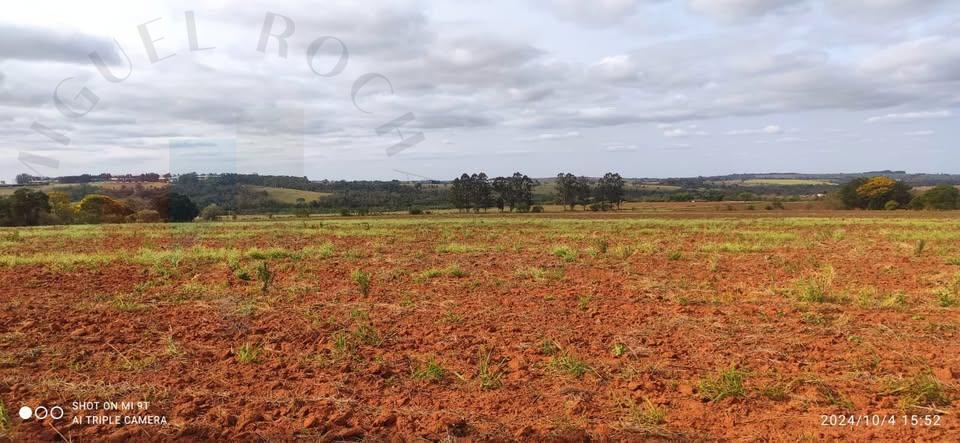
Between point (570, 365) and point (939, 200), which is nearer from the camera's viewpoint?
point (570, 365)

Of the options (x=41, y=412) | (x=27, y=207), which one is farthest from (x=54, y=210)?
(x=41, y=412)

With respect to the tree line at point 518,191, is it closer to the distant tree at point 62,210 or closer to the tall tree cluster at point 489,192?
the tall tree cluster at point 489,192

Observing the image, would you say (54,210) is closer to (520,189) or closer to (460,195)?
(460,195)

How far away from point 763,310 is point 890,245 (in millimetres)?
12989

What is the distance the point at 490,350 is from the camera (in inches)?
241

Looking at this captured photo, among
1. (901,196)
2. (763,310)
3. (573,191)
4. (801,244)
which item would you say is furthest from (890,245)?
(573,191)

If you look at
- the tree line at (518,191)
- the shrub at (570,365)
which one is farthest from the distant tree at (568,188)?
the shrub at (570,365)

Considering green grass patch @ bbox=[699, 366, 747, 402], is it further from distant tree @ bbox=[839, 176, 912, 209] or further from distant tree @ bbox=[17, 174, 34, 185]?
distant tree @ bbox=[839, 176, 912, 209]

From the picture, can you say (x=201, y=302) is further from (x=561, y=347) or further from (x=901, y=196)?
(x=901, y=196)

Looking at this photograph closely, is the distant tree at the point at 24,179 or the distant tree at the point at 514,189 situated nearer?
the distant tree at the point at 24,179
